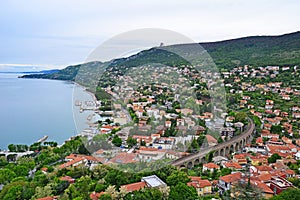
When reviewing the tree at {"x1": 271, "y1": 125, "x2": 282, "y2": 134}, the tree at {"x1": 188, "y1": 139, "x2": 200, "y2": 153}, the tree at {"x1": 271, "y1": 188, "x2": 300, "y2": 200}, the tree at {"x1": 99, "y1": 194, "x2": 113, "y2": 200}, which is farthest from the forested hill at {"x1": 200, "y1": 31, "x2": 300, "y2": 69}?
the tree at {"x1": 99, "y1": 194, "x2": 113, "y2": 200}

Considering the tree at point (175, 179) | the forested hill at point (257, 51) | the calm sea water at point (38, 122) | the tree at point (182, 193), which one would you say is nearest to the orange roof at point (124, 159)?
the tree at point (175, 179)

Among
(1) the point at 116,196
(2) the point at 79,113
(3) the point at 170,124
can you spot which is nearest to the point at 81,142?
(2) the point at 79,113

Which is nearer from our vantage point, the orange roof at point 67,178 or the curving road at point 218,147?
the orange roof at point 67,178

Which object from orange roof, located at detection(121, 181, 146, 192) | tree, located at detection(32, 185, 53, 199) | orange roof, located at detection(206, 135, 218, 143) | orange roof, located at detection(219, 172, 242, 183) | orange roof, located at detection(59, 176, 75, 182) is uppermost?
orange roof, located at detection(121, 181, 146, 192)

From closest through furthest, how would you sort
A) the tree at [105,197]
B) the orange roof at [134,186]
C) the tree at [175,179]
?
1. the tree at [105,197]
2. the orange roof at [134,186]
3. the tree at [175,179]

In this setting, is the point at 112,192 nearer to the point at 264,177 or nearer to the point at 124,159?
the point at 124,159

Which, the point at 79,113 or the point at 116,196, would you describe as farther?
the point at 79,113

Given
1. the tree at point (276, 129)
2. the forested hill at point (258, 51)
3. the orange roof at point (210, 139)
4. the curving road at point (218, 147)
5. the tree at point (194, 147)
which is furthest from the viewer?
the forested hill at point (258, 51)

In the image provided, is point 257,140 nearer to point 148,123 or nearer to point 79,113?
point 148,123

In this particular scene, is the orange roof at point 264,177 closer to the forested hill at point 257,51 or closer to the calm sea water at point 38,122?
the calm sea water at point 38,122

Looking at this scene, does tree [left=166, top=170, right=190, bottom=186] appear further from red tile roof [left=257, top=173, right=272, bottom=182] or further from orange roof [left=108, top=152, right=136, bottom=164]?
red tile roof [left=257, top=173, right=272, bottom=182]

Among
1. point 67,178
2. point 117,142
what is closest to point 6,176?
point 67,178
